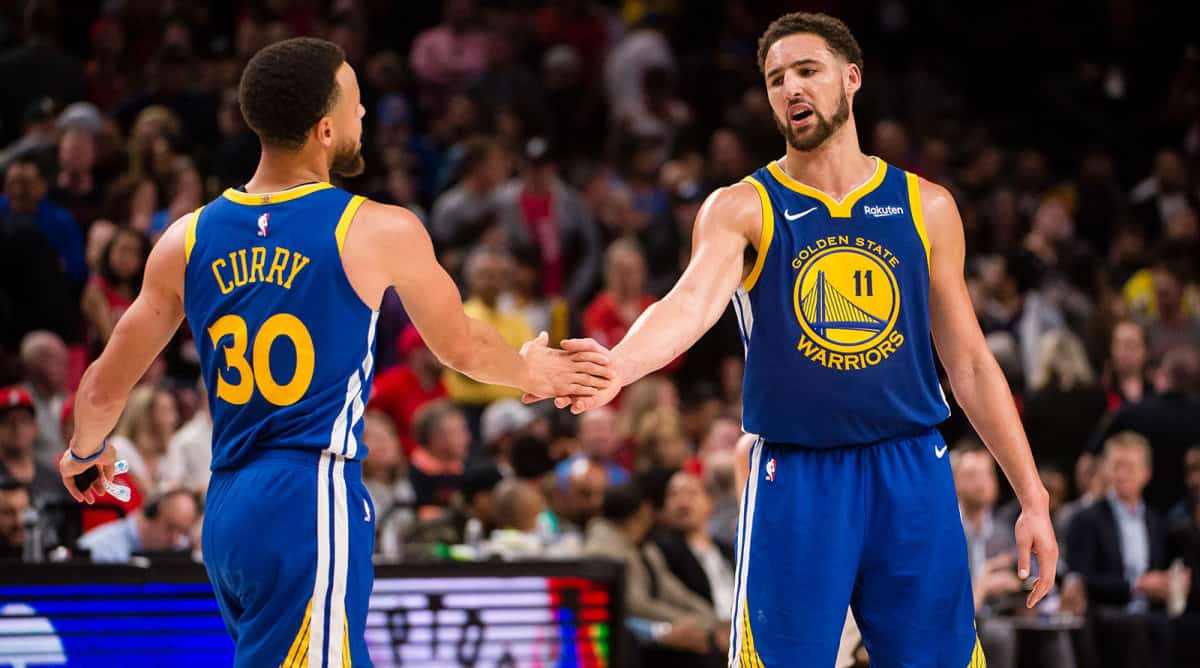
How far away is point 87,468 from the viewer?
542 cm

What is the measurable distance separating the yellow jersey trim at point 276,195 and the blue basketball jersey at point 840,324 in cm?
138

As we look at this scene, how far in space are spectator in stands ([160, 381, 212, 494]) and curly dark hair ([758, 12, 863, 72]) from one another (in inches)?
209

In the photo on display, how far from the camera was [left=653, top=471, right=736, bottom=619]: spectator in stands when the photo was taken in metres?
9.61

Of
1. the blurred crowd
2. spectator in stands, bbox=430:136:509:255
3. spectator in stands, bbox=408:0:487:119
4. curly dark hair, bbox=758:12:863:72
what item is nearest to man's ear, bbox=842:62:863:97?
curly dark hair, bbox=758:12:863:72

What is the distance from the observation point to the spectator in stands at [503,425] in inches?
434

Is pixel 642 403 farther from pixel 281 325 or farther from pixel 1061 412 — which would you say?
pixel 281 325

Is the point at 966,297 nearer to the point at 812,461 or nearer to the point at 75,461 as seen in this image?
the point at 812,461

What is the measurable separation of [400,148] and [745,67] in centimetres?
384

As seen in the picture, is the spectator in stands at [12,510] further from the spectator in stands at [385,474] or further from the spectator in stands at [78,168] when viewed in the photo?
the spectator in stands at [78,168]

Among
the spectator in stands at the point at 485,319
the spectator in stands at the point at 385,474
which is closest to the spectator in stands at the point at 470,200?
the spectator in stands at the point at 485,319

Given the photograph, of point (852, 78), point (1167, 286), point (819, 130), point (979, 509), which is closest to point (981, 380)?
point (819, 130)

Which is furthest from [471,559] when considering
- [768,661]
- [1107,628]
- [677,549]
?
[1107,628]

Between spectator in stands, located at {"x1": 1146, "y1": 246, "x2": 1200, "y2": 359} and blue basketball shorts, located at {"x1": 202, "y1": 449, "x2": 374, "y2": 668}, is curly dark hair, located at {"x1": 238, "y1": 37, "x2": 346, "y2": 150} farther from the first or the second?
spectator in stands, located at {"x1": 1146, "y1": 246, "x2": 1200, "y2": 359}

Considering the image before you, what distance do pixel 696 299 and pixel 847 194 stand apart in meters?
0.60
